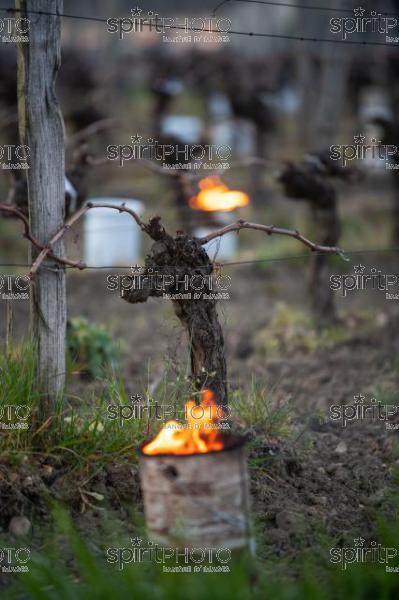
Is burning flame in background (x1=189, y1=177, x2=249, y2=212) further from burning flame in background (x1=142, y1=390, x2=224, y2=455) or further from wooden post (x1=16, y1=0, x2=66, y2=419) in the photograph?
burning flame in background (x1=142, y1=390, x2=224, y2=455)

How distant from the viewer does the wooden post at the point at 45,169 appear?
4.36m

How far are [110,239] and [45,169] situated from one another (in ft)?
19.2

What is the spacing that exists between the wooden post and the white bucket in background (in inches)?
219

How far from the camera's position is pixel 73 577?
358 centimetres

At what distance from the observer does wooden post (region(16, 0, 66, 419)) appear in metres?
4.36

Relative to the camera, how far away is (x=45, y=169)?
443 cm

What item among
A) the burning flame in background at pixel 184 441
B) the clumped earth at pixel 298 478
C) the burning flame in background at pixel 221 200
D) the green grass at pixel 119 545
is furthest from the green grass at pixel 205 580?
the burning flame in background at pixel 221 200

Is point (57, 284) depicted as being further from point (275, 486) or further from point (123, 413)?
point (275, 486)

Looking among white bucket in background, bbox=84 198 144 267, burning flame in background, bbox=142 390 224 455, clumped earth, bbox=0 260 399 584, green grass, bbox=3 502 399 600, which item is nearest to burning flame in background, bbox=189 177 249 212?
clumped earth, bbox=0 260 399 584

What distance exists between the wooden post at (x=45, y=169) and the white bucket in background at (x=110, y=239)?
5.56m

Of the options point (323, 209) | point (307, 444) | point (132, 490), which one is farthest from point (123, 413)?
point (323, 209)

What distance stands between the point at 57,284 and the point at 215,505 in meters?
1.67

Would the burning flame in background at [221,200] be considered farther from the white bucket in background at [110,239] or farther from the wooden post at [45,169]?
the white bucket in background at [110,239]

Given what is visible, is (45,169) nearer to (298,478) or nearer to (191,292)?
(191,292)
